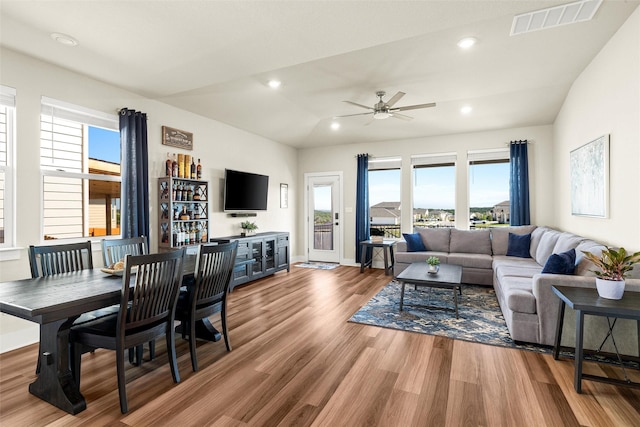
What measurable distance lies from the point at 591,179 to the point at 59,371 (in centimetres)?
534

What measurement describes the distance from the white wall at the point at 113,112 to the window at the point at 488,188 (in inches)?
157

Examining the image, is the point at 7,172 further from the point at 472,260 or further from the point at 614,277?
the point at 472,260

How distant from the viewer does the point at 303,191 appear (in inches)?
310

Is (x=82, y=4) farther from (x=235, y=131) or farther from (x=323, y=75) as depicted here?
(x=235, y=131)

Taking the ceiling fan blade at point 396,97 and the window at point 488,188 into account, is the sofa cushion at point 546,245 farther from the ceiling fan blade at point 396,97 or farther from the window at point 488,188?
the ceiling fan blade at point 396,97

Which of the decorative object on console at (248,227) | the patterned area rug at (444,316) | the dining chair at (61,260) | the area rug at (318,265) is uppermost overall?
the decorative object on console at (248,227)

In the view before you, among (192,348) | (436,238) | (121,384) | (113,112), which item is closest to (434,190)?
(436,238)

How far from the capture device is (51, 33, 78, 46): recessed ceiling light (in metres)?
2.77

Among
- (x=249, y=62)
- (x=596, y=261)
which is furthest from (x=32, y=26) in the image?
(x=596, y=261)

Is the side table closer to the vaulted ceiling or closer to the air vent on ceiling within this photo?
the vaulted ceiling

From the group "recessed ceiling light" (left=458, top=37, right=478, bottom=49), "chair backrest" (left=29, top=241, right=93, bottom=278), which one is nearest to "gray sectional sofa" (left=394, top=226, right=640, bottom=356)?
"recessed ceiling light" (left=458, top=37, right=478, bottom=49)

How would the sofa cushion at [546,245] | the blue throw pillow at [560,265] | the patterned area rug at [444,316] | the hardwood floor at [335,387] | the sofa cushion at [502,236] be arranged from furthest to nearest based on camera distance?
the sofa cushion at [502,236], the sofa cushion at [546,245], the patterned area rug at [444,316], the blue throw pillow at [560,265], the hardwood floor at [335,387]

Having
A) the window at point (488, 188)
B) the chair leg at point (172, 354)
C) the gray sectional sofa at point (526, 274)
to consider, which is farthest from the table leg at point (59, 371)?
the window at point (488, 188)

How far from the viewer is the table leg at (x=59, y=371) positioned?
2078 millimetres
